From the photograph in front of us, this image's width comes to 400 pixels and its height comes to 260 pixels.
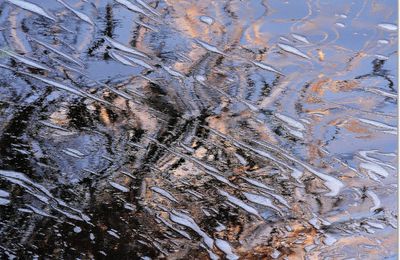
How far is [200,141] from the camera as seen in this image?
7.22 ft

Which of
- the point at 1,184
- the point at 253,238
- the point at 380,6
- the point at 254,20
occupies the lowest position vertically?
the point at 1,184

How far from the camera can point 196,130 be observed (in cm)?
226

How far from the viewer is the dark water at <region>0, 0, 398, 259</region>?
5.98ft

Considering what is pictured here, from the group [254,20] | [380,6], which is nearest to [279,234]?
[254,20]

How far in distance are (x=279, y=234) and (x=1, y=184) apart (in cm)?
88

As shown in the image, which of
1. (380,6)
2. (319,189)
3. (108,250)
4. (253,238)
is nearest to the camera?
(108,250)

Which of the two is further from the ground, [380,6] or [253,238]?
[380,6]

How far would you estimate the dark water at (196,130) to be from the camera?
5.98ft

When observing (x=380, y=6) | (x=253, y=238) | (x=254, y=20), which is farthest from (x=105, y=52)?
(x=380, y=6)

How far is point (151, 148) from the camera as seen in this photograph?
2.12 metres

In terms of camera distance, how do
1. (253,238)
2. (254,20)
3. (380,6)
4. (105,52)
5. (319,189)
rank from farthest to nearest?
(380,6) < (254,20) < (105,52) < (319,189) < (253,238)

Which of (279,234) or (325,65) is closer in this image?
(279,234)

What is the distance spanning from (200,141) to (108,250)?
2.08ft

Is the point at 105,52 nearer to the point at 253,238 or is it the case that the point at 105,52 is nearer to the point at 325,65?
the point at 325,65
